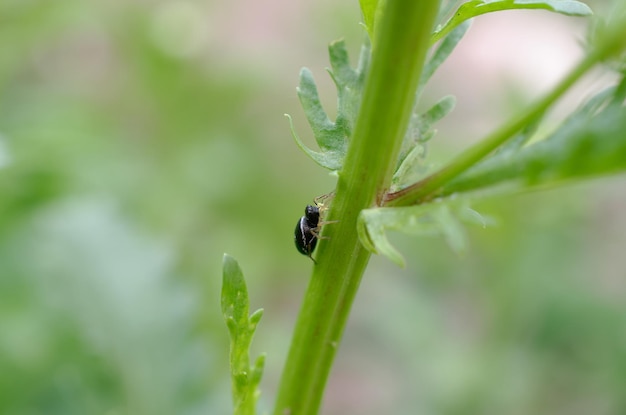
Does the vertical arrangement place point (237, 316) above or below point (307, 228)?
below

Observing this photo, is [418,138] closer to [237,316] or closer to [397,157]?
[397,157]

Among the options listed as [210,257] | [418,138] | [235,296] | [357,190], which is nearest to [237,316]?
[235,296]

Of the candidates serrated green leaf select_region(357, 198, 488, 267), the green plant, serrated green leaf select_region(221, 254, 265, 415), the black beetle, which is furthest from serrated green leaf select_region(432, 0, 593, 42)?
the black beetle

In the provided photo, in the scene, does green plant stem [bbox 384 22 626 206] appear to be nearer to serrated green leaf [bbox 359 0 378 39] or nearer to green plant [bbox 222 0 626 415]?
green plant [bbox 222 0 626 415]

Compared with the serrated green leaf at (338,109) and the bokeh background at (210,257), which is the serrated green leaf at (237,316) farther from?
the bokeh background at (210,257)

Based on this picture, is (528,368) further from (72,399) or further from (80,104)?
(80,104)

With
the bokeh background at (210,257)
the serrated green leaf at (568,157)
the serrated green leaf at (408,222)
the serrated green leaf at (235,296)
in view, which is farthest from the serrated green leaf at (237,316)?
the bokeh background at (210,257)
